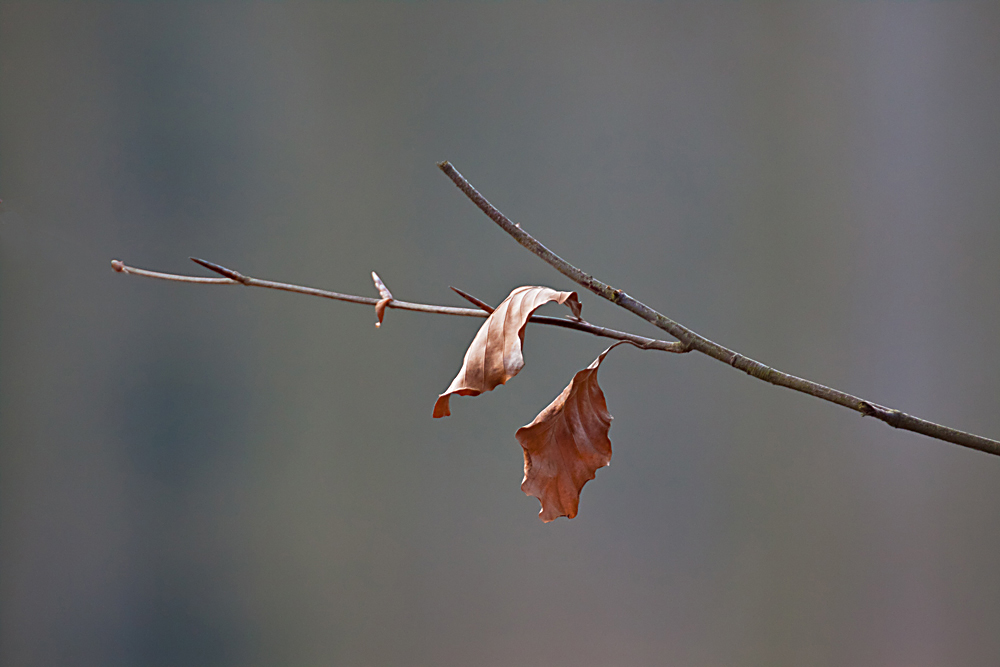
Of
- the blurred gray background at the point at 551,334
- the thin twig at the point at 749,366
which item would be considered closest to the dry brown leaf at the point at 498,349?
the thin twig at the point at 749,366

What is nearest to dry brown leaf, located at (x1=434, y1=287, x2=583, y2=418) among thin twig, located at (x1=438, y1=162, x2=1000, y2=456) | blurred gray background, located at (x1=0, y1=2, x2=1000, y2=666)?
thin twig, located at (x1=438, y1=162, x2=1000, y2=456)

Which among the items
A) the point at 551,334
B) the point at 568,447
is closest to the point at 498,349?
the point at 568,447

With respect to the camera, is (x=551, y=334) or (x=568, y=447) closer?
(x=568, y=447)

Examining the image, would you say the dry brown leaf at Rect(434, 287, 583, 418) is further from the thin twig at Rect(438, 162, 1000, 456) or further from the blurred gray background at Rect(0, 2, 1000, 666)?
the blurred gray background at Rect(0, 2, 1000, 666)

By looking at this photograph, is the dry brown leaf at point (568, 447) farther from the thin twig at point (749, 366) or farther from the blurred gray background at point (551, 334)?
the blurred gray background at point (551, 334)

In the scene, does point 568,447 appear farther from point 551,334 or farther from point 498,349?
point 551,334

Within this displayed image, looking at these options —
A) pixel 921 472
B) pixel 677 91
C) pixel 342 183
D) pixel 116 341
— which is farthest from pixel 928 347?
pixel 116 341
